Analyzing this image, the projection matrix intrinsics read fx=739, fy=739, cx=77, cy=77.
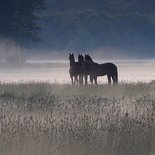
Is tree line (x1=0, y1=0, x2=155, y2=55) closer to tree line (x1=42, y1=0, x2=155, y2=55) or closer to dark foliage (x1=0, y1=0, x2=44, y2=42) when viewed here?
tree line (x1=42, y1=0, x2=155, y2=55)

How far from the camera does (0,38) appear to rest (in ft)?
272

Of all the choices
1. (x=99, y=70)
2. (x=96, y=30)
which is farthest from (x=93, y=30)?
(x=99, y=70)

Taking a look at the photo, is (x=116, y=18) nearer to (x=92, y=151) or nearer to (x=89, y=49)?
(x=89, y=49)

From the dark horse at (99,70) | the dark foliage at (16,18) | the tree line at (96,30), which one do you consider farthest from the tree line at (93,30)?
the dark horse at (99,70)

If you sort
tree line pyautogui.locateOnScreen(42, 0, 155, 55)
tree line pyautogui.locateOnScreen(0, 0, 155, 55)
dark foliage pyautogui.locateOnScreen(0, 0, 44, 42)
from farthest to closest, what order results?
tree line pyautogui.locateOnScreen(42, 0, 155, 55)
tree line pyautogui.locateOnScreen(0, 0, 155, 55)
dark foliage pyautogui.locateOnScreen(0, 0, 44, 42)

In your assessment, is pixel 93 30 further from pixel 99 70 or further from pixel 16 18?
pixel 99 70

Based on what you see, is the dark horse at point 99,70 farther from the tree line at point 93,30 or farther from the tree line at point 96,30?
the tree line at point 96,30

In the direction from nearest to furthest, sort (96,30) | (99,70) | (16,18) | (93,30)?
(99,70) < (16,18) < (93,30) < (96,30)

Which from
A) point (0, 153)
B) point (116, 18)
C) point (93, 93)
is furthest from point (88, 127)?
point (116, 18)

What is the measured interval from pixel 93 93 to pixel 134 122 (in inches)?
461

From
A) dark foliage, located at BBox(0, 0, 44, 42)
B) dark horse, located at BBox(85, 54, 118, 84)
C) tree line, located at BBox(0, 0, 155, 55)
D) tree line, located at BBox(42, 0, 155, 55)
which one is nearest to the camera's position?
dark horse, located at BBox(85, 54, 118, 84)

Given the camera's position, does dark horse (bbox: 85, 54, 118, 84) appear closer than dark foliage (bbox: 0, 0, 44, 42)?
Yes

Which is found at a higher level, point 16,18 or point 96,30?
point 96,30

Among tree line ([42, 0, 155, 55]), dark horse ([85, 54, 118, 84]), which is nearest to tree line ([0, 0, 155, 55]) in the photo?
tree line ([42, 0, 155, 55])
